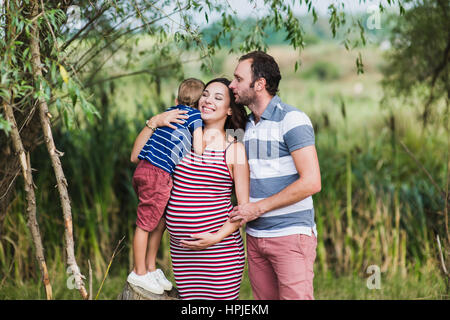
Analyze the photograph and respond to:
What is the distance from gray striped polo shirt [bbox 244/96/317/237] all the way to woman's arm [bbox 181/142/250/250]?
0.12ft

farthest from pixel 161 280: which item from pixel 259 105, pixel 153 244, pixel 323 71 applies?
pixel 323 71

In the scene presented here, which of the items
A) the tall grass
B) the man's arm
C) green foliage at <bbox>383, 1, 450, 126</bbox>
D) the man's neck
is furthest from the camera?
green foliage at <bbox>383, 1, 450, 126</bbox>

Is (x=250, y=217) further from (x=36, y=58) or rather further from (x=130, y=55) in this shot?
(x=130, y=55)

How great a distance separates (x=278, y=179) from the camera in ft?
8.02

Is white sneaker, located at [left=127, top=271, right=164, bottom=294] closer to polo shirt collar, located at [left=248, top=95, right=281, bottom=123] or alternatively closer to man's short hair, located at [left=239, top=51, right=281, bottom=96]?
polo shirt collar, located at [left=248, top=95, right=281, bottom=123]

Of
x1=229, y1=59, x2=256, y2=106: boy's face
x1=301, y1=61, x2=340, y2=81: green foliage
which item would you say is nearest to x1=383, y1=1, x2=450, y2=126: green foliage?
x1=229, y1=59, x2=256, y2=106: boy's face

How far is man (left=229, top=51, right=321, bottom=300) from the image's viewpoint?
7.69 ft

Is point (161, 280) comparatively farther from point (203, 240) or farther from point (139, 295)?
point (203, 240)

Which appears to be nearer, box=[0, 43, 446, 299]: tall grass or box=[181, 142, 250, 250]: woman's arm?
box=[181, 142, 250, 250]: woman's arm

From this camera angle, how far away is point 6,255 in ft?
14.1

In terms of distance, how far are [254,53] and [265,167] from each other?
0.56m

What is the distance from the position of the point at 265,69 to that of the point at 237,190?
60 cm

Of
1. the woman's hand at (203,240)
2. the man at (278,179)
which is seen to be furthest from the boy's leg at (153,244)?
the man at (278,179)

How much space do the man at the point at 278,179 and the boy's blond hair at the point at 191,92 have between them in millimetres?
208
